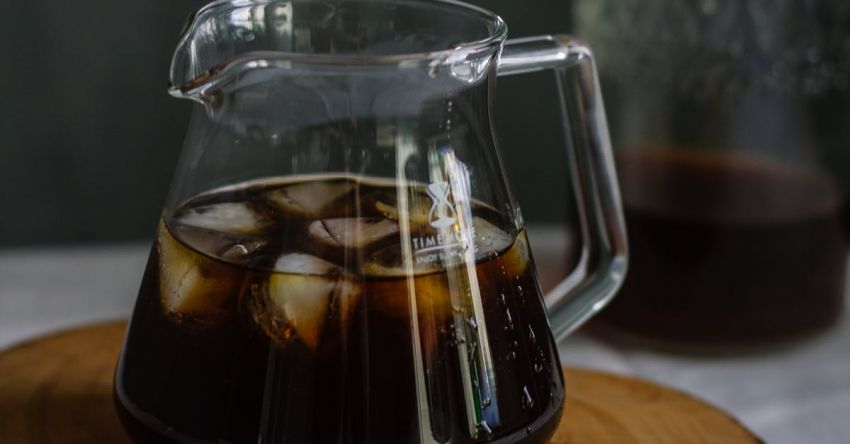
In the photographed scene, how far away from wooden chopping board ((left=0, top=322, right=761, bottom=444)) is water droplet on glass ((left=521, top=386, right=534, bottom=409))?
0.12m

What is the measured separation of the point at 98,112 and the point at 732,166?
0.77 metres

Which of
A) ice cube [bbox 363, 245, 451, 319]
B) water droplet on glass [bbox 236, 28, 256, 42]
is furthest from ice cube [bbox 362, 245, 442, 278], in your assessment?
water droplet on glass [bbox 236, 28, 256, 42]

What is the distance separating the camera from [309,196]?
56 cm

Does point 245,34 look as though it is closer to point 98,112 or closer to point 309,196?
point 309,196

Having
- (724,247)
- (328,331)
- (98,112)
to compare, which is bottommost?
(724,247)

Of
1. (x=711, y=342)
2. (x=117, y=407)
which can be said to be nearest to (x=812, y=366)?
(x=711, y=342)

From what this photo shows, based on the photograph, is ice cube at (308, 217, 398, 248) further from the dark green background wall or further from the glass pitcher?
the dark green background wall

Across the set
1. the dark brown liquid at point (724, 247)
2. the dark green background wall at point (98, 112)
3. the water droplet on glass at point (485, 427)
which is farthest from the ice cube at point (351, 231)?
the dark green background wall at point (98, 112)

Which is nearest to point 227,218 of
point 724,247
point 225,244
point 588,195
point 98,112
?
point 225,244

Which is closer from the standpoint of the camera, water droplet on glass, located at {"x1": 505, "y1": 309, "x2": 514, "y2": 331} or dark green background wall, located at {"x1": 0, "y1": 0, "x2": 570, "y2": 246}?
water droplet on glass, located at {"x1": 505, "y1": 309, "x2": 514, "y2": 331}

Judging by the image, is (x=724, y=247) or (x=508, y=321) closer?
(x=508, y=321)

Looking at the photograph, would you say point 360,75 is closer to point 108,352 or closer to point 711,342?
point 108,352

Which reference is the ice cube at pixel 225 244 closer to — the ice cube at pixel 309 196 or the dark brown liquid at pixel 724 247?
the ice cube at pixel 309 196

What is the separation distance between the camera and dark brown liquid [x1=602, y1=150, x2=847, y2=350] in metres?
1.08
